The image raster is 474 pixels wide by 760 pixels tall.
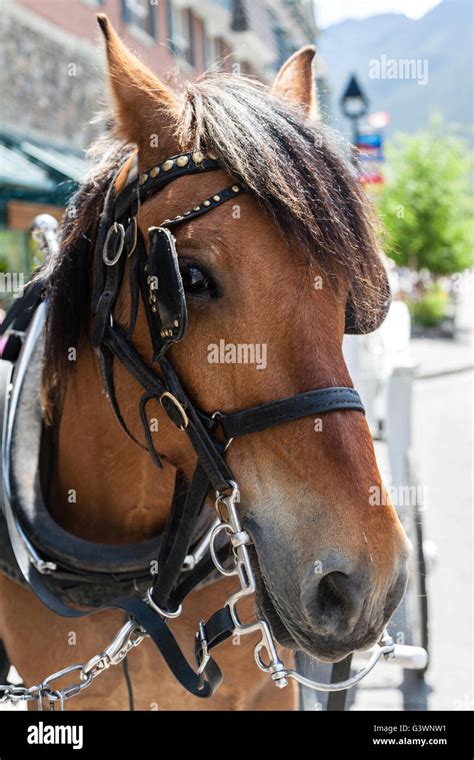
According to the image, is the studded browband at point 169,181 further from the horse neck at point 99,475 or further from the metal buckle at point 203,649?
the metal buckle at point 203,649

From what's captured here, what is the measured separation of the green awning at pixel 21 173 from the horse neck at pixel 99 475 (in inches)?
245

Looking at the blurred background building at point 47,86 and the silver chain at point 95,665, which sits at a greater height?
the blurred background building at point 47,86

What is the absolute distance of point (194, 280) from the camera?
1518 mm

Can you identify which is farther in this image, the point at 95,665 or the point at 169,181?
the point at 95,665

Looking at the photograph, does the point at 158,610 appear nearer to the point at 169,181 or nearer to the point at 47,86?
the point at 169,181

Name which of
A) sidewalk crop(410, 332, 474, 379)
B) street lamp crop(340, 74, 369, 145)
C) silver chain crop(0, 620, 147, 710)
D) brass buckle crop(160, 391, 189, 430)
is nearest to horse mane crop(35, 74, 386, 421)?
brass buckle crop(160, 391, 189, 430)

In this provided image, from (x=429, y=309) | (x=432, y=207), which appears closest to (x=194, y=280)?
(x=429, y=309)

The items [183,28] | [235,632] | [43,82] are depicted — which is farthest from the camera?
[183,28]

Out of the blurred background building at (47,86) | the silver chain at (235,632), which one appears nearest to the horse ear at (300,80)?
the silver chain at (235,632)

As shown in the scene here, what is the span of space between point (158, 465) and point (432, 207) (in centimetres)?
2223

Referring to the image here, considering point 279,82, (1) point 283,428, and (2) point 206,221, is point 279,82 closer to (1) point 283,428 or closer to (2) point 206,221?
(2) point 206,221

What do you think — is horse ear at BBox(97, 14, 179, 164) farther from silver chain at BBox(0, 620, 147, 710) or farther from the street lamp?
the street lamp

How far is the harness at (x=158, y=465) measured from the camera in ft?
4.99

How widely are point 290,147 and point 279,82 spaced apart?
0.57 metres
